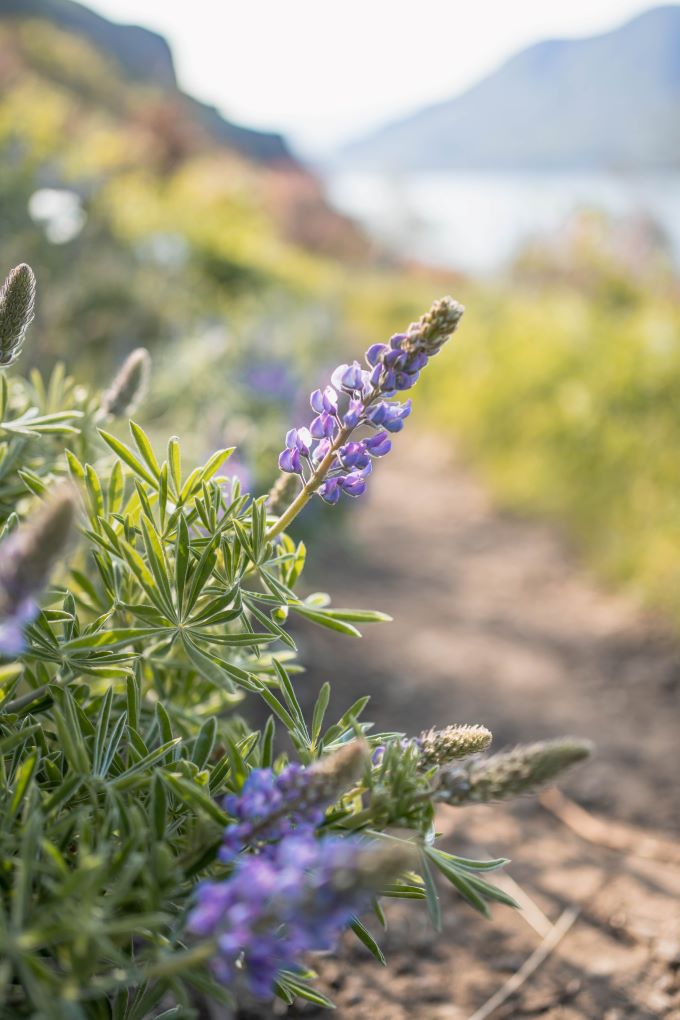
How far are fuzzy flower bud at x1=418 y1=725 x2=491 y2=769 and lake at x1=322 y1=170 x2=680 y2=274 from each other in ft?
42.7

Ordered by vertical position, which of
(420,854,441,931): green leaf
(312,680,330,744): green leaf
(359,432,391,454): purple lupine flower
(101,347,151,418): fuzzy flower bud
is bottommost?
(420,854,441,931): green leaf

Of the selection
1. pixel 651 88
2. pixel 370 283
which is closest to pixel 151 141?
pixel 370 283

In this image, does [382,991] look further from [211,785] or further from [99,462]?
[99,462]

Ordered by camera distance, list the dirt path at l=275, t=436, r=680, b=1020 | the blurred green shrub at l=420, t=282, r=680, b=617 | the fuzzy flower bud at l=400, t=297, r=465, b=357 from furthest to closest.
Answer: the blurred green shrub at l=420, t=282, r=680, b=617
the dirt path at l=275, t=436, r=680, b=1020
the fuzzy flower bud at l=400, t=297, r=465, b=357

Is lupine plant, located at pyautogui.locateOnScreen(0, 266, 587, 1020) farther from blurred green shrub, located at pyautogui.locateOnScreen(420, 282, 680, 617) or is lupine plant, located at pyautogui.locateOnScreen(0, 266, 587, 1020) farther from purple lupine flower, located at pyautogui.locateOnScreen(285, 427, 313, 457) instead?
blurred green shrub, located at pyautogui.locateOnScreen(420, 282, 680, 617)

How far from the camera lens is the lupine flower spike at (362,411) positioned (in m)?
0.89

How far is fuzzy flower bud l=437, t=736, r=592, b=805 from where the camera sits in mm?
781

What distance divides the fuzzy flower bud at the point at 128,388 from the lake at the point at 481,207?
497 inches

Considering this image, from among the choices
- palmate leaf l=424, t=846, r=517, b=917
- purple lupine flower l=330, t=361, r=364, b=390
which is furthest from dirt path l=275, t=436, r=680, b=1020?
purple lupine flower l=330, t=361, r=364, b=390

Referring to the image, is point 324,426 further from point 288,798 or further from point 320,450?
point 288,798

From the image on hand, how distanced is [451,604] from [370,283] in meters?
12.1

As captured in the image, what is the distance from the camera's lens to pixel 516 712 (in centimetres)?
316

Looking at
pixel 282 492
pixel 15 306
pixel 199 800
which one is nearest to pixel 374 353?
pixel 282 492

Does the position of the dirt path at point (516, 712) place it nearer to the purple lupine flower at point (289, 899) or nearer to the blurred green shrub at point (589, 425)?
the blurred green shrub at point (589, 425)
